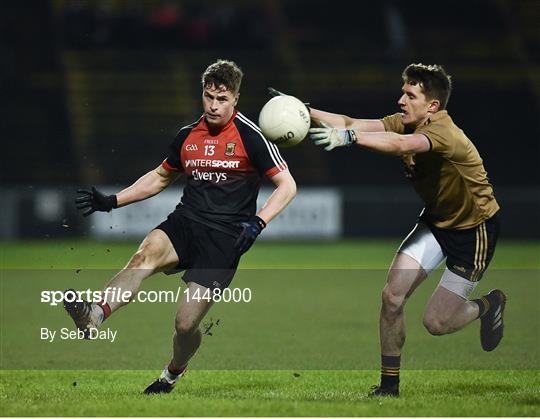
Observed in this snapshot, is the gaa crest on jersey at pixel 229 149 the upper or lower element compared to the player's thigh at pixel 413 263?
upper

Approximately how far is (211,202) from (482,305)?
85.3 inches

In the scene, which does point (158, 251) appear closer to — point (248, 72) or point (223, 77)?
point (223, 77)

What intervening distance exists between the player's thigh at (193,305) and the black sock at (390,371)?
4.04 feet

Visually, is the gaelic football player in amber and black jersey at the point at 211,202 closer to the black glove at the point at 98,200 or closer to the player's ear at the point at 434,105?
the black glove at the point at 98,200

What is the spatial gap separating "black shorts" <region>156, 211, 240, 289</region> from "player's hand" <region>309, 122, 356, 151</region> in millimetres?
1097

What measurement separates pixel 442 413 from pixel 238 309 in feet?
21.1

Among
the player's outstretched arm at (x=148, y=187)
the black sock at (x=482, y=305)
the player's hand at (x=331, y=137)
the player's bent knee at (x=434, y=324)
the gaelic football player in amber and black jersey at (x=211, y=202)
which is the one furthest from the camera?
the black sock at (x=482, y=305)

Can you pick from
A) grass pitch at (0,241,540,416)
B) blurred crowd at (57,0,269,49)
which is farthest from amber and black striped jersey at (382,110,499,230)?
blurred crowd at (57,0,269,49)

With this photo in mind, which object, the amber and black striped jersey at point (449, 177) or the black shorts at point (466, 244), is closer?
the amber and black striped jersey at point (449, 177)

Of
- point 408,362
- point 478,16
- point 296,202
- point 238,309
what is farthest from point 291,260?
point 478,16

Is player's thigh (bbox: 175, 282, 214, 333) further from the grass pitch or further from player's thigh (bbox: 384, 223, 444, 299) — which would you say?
player's thigh (bbox: 384, 223, 444, 299)

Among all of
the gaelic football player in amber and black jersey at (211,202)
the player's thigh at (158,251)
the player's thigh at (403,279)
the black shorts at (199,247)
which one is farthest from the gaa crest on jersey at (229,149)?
the player's thigh at (403,279)

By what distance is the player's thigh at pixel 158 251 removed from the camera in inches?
286

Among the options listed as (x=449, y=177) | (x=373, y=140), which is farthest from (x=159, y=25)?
(x=373, y=140)
